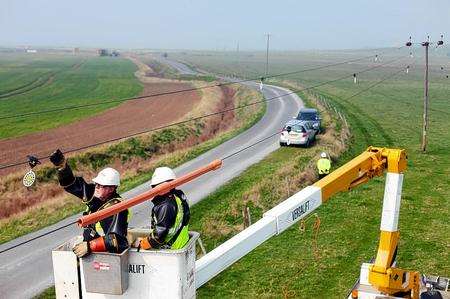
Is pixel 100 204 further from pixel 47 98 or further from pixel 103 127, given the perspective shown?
pixel 47 98

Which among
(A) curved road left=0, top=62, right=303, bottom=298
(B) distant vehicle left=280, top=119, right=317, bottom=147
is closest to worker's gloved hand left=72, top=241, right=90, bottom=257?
(A) curved road left=0, top=62, right=303, bottom=298

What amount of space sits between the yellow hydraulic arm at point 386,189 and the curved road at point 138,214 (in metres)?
10.4

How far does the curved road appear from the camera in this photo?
1569cm

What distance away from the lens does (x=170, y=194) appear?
641 centimetres

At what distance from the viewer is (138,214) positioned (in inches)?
891

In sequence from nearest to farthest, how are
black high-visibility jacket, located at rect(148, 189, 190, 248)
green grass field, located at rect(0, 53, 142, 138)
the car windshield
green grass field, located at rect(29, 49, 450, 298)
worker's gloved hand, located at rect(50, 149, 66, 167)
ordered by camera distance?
1. black high-visibility jacket, located at rect(148, 189, 190, 248)
2. worker's gloved hand, located at rect(50, 149, 66, 167)
3. green grass field, located at rect(29, 49, 450, 298)
4. the car windshield
5. green grass field, located at rect(0, 53, 142, 138)

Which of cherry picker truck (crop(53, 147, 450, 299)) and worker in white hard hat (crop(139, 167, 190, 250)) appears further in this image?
worker in white hard hat (crop(139, 167, 190, 250))

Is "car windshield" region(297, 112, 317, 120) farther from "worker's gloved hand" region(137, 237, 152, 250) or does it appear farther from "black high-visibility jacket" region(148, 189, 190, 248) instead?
"worker's gloved hand" region(137, 237, 152, 250)

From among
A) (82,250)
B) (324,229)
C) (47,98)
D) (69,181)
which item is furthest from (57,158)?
(47,98)

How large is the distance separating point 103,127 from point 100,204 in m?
42.6

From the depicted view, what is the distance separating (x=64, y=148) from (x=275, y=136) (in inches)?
661

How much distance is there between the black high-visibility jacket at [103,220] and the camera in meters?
5.69

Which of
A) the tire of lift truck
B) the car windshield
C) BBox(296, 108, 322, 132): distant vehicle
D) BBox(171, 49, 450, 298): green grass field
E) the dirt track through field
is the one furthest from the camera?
the car windshield

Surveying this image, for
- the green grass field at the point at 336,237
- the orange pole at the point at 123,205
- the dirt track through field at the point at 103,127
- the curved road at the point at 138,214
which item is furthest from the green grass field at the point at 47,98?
the orange pole at the point at 123,205
